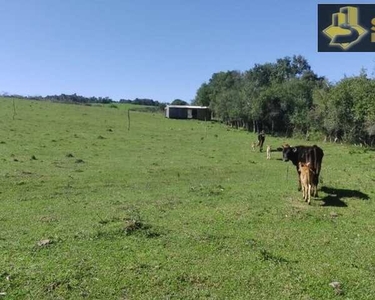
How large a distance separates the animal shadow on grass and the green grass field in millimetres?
35

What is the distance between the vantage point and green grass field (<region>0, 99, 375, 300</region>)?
6.30 meters

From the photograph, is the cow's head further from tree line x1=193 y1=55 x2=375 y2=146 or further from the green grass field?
tree line x1=193 y1=55 x2=375 y2=146

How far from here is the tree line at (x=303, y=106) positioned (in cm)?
3616

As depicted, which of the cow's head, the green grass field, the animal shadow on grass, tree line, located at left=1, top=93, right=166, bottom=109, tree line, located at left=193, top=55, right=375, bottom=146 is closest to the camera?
the green grass field

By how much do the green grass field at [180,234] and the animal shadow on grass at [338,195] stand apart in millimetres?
35

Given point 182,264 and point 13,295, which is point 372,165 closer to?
point 182,264

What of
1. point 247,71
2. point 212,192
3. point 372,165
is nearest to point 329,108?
point 372,165

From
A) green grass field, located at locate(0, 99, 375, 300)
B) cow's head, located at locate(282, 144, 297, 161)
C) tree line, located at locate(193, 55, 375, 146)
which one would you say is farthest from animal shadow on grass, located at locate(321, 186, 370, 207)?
tree line, located at locate(193, 55, 375, 146)

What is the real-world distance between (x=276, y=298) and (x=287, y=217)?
4758 millimetres

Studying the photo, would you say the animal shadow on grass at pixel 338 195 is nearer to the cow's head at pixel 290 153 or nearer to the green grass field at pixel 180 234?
the green grass field at pixel 180 234

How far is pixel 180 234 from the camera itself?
878 centimetres

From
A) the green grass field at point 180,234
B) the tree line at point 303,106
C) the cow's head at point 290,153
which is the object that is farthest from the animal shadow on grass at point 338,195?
the tree line at point 303,106

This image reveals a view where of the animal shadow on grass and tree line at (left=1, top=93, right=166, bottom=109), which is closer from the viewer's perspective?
the animal shadow on grass

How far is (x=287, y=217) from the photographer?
10523mm
